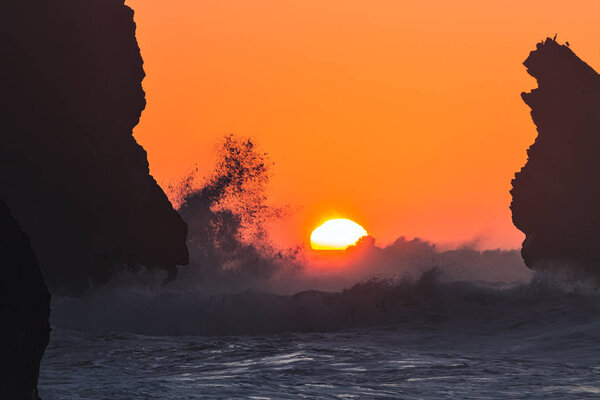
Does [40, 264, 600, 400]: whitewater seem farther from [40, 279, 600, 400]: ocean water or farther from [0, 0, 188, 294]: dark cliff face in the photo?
[0, 0, 188, 294]: dark cliff face

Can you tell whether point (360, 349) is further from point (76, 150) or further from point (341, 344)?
point (76, 150)

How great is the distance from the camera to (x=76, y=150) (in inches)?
1136

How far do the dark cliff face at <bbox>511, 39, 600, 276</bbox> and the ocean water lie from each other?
2910 mm

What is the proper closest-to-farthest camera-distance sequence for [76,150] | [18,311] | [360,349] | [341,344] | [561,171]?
[18,311], [360,349], [341,344], [76,150], [561,171]

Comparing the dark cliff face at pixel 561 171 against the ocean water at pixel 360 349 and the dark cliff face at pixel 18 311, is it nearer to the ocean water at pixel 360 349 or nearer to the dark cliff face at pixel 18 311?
the ocean water at pixel 360 349

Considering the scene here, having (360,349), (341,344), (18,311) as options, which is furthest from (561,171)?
(18,311)

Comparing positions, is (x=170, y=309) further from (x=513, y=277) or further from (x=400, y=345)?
(x=513, y=277)

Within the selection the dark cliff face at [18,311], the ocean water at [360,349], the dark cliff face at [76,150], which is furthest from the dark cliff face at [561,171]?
the dark cliff face at [18,311]

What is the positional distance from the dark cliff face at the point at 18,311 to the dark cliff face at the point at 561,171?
87.2ft

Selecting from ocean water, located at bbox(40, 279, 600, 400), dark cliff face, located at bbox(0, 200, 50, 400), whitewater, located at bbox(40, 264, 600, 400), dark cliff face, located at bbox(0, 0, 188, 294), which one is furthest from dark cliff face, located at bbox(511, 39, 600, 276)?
dark cliff face, located at bbox(0, 200, 50, 400)

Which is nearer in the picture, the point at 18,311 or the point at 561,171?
the point at 18,311

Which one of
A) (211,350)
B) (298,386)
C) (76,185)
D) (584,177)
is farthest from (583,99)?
(298,386)

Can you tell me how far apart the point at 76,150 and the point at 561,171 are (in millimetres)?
17067

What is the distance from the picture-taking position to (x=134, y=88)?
3344 cm
